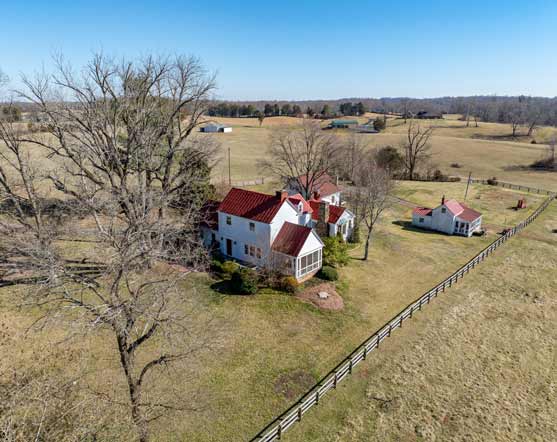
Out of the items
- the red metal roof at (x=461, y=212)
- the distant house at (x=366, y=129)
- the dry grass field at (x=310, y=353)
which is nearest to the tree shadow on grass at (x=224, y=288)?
the dry grass field at (x=310, y=353)

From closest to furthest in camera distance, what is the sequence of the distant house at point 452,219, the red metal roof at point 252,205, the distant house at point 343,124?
the red metal roof at point 252,205 → the distant house at point 452,219 → the distant house at point 343,124

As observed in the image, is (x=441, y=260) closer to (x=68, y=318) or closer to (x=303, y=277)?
(x=303, y=277)

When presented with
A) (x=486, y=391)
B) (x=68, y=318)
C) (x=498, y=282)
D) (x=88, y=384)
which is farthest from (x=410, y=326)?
(x=68, y=318)

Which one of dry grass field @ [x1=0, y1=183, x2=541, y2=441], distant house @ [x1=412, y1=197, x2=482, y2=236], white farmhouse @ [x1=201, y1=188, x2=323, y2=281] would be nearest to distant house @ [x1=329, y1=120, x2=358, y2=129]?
distant house @ [x1=412, y1=197, x2=482, y2=236]

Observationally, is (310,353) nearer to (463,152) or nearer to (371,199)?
(371,199)

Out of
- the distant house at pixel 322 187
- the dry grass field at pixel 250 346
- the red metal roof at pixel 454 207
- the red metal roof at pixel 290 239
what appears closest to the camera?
the dry grass field at pixel 250 346

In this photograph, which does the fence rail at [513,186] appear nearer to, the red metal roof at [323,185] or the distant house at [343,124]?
the red metal roof at [323,185]
